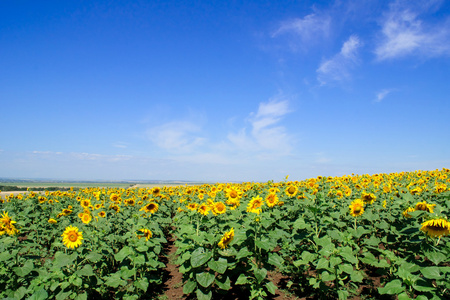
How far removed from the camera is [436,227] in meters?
3.42

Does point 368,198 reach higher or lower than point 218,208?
higher

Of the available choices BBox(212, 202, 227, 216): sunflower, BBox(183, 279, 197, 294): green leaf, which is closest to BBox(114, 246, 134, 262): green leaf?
BBox(183, 279, 197, 294): green leaf

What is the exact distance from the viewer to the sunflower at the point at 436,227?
3207 mm

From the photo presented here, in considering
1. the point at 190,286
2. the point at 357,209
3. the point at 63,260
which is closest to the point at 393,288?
the point at 357,209

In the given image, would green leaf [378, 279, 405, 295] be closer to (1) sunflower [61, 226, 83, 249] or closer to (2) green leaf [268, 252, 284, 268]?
(2) green leaf [268, 252, 284, 268]

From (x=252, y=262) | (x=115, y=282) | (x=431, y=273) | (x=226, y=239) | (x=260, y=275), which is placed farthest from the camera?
(x=252, y=262)

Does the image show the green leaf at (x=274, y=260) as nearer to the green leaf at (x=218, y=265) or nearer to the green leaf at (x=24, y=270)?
the green leaf at (x=218, y=265)

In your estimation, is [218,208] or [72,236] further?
[218,208]

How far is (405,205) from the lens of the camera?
5.02m

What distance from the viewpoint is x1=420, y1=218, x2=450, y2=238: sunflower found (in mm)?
3207

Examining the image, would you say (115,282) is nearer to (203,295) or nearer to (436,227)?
(203,295)

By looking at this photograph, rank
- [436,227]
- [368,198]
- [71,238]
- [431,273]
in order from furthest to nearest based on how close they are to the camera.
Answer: [368,198] < [71,238] < [436,227] < [431,273]

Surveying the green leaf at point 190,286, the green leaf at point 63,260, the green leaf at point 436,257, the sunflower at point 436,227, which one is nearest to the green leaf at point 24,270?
the green leaf at point 63,260

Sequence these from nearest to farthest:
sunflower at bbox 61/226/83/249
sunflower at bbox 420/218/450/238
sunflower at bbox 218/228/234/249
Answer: sunflower at bbox 420/218/450/238 < sunflower at bbox 218/228/234/249 < sunflower at bbox 61/226/83/249
